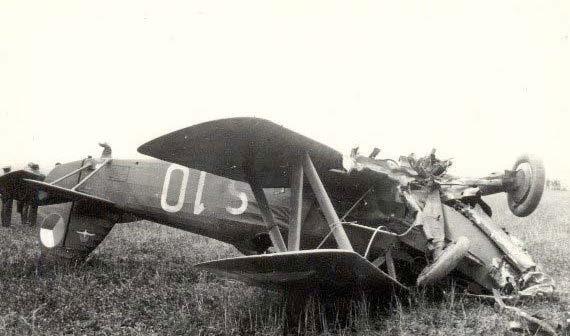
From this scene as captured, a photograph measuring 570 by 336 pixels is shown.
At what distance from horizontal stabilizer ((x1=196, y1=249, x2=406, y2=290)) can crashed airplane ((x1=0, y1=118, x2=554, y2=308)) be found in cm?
1

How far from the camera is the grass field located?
411 centimetres

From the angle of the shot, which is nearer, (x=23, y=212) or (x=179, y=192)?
(x=179, y=192)

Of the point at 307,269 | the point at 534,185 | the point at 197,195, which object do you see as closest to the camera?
the point at 307,269

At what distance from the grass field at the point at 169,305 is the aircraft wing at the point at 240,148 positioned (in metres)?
1.48

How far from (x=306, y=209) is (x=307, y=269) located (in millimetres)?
1819

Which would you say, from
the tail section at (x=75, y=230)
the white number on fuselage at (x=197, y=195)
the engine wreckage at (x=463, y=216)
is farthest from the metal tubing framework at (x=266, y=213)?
the tail section at (x=75, y=230)

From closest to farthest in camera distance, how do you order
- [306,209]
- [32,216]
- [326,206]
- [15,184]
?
[326,206]
[306,209]
[15,184]
[32,216]

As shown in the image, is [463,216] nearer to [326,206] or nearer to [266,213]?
[326,206]

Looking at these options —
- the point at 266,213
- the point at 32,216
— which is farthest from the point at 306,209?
the point at 32,216

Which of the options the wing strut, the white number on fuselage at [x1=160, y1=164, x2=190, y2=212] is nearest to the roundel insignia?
the white number on fuselage at [x1=160, y1=164, x2=190, y2=212]

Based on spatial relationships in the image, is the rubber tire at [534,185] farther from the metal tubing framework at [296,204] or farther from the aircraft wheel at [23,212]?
the aircraft wheel at [23,212]

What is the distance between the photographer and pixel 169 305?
16.9 feet

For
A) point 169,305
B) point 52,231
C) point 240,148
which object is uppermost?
point 240,148

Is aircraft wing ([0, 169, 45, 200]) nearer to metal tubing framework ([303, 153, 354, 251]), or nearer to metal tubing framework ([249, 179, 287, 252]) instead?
metal tubing framework ([249, 179, 287, 252])
